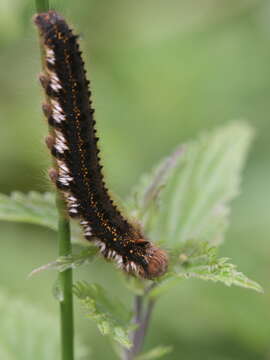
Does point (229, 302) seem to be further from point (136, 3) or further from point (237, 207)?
point (136, 3)

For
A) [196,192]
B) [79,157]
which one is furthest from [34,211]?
[196,192]

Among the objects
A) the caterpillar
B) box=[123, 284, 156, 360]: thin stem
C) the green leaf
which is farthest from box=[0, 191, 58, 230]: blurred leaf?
box=[123, 284, 156, 360]: thin stem

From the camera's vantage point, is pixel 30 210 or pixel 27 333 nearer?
pixel 30 210

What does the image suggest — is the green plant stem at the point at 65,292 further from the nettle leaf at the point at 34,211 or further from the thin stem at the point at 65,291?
the nettle leaf at the point at 34,211

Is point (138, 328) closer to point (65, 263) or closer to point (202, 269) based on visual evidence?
point (202, 269)

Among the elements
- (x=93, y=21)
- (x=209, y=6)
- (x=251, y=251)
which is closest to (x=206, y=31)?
(x=209, y=6)

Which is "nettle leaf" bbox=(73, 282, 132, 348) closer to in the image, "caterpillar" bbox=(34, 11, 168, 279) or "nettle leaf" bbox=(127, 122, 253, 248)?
"caterpillar" bbox=(34, 11, 168, 279)
